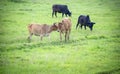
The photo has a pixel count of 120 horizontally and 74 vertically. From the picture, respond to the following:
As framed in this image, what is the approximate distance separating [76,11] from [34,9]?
3.49 metres

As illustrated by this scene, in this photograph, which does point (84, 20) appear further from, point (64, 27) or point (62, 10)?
point (62, 10)

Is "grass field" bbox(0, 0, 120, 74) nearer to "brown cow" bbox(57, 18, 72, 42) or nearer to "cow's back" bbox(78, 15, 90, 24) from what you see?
"brown cow" bbox(57, 18, 72, 42)

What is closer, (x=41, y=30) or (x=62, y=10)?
(x=41, y=30)

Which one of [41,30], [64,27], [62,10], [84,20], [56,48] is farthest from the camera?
[62,10]

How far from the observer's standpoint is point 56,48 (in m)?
14.0

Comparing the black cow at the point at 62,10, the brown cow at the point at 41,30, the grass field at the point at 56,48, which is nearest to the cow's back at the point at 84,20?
the grass field at the point at 56,48

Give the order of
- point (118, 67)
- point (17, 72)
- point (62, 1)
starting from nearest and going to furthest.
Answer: point (17, 72)
point (118, 67)
point (62, 1)

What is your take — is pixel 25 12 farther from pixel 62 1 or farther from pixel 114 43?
pixel 114 43

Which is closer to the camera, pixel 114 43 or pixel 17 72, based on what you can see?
pixel 17 72

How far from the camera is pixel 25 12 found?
2359 cm

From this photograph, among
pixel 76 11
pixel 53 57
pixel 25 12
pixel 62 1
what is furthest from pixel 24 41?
pixel 62 1

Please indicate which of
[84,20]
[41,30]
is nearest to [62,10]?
[84,20]

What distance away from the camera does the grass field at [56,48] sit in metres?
11.6

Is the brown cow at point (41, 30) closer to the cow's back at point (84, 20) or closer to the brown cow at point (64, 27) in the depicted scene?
the brown cow at point (64, 27)
